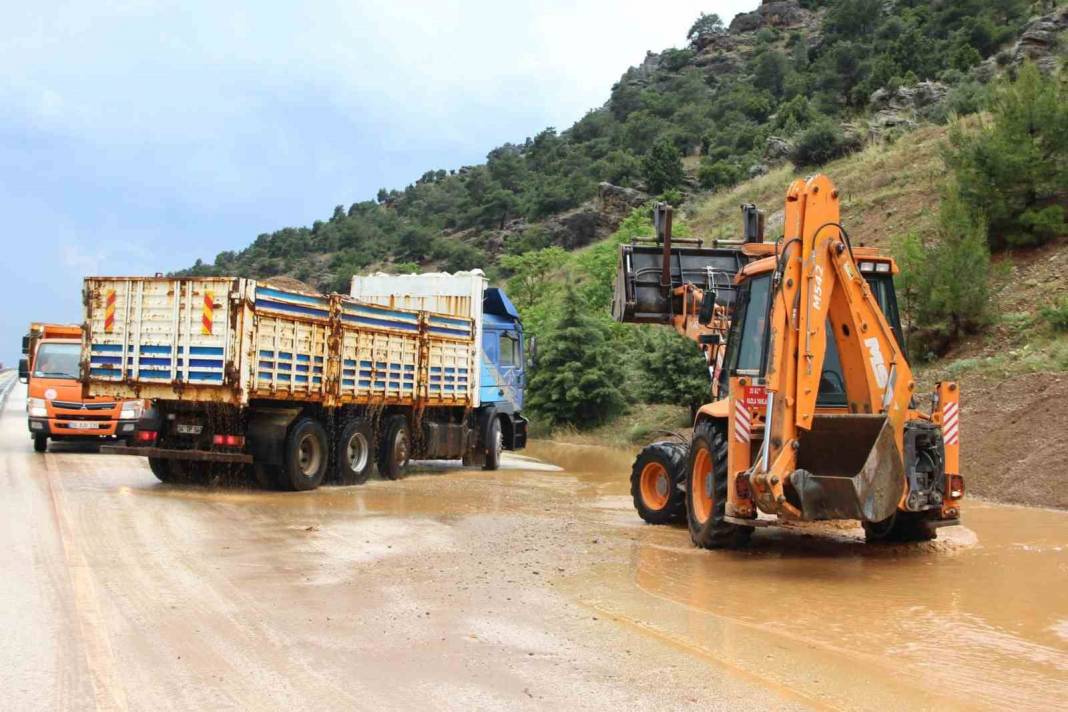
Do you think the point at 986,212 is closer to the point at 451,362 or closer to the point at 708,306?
the point at 451,362

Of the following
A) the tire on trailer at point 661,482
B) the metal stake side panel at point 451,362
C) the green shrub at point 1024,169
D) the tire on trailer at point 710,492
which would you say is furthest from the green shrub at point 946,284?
the tire on trailer at point 710,492

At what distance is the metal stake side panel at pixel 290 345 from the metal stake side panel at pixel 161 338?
37 cm

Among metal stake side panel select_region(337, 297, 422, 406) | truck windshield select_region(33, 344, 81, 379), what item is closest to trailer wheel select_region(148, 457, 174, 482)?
metal stake side panel select_region(337, 297, 422, 406)

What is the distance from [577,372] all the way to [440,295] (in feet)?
36.3

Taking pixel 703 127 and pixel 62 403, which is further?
pixel 703 127

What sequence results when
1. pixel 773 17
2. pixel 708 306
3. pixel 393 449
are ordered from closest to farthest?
pixel 708 306
pixel 393 449
pixel 773 17

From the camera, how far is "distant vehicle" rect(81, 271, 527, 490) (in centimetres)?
1356

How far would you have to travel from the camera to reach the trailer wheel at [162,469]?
14.8 metres

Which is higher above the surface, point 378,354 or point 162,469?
point 378,354

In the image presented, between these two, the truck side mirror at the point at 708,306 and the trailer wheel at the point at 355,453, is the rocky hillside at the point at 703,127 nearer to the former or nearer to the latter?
the trailer wheel at the point at 355,453

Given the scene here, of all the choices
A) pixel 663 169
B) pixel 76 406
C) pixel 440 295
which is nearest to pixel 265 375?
pixel 440 295

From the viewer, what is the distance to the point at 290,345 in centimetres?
1429

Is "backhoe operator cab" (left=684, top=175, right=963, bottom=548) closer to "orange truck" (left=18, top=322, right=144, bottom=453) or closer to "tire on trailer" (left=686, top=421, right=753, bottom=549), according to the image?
"tire on trailer" (left=686, top=421, right=753, bottom=549)

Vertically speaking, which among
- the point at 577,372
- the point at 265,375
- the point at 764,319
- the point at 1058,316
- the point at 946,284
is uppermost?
the point at 946,284
